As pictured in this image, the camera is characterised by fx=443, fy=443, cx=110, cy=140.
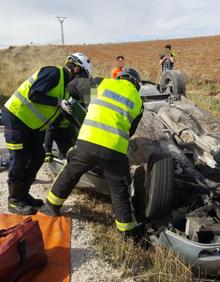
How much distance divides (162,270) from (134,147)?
1752 mm

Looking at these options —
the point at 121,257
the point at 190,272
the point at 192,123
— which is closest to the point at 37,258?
the point at 121,257

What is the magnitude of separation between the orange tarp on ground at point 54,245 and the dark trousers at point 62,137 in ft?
3.06

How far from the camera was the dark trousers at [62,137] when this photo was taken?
16.7 ft

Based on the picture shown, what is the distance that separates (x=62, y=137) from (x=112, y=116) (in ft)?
4.66

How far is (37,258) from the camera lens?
11.6 feet

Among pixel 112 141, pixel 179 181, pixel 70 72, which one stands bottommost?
pixel 179 181

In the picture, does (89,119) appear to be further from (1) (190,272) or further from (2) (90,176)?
(1) (190,272)

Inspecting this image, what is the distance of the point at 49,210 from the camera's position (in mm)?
4438

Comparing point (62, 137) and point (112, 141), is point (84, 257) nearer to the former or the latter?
point (112, 141)

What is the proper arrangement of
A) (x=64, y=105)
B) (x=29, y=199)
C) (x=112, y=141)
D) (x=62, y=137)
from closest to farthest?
(x=112, y=141) → (x=64, y=105) → (x=29, y=199) → (x=62, y=137)


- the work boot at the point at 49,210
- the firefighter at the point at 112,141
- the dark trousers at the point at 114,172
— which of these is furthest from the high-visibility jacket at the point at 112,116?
the work boot at the point at 49,210

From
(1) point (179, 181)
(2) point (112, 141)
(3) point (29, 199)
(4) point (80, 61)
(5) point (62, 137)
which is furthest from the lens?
(5) point (62, 137)

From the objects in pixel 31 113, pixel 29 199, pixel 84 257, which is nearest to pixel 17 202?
pixel 29 199

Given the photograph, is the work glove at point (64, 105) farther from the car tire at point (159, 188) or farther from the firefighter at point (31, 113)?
the car tire at point (159, 188)
